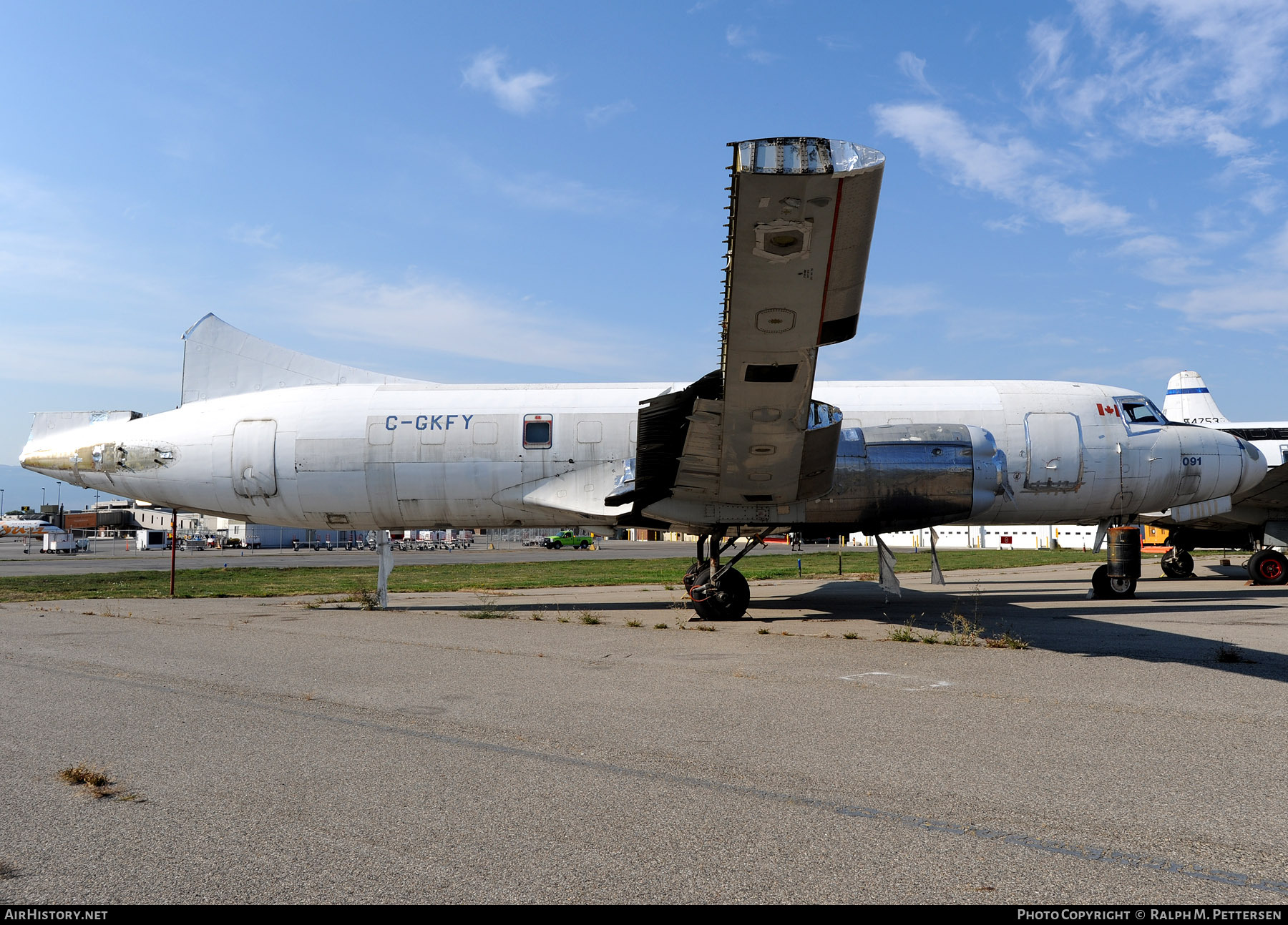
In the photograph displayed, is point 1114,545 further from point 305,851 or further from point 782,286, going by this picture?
point 305,851

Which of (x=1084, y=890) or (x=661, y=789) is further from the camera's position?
(x=661, y=789)

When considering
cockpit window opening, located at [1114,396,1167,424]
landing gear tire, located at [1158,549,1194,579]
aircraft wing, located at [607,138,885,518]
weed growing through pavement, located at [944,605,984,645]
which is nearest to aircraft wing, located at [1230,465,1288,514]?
landing gear tire, located at [1158,549,1194,579]

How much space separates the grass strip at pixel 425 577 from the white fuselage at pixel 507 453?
4.89 m

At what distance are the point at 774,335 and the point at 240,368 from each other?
1373 cm

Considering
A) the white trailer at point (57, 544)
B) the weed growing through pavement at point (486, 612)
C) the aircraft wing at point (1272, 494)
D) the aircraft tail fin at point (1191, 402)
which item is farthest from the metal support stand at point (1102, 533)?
the white trailer at point (57, 544)

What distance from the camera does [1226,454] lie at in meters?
16.9

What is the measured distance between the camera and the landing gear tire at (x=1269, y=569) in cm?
2116

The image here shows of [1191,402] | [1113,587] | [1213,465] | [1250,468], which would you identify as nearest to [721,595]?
[1113,587]

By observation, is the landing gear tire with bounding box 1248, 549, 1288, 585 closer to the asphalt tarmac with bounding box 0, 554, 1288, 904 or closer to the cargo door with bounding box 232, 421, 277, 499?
the asphalt tarmac with bounding box 0, 554, 1288, 904

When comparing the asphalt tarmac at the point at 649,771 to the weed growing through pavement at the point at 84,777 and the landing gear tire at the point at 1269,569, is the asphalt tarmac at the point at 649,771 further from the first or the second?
the landing gear tire at the point at 1269,569

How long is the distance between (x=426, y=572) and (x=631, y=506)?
18889mm

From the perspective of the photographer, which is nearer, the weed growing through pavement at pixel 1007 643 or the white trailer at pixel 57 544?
the weed growing through pavement at pixel 1007 643

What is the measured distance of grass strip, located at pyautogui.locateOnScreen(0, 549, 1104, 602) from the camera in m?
22.3
